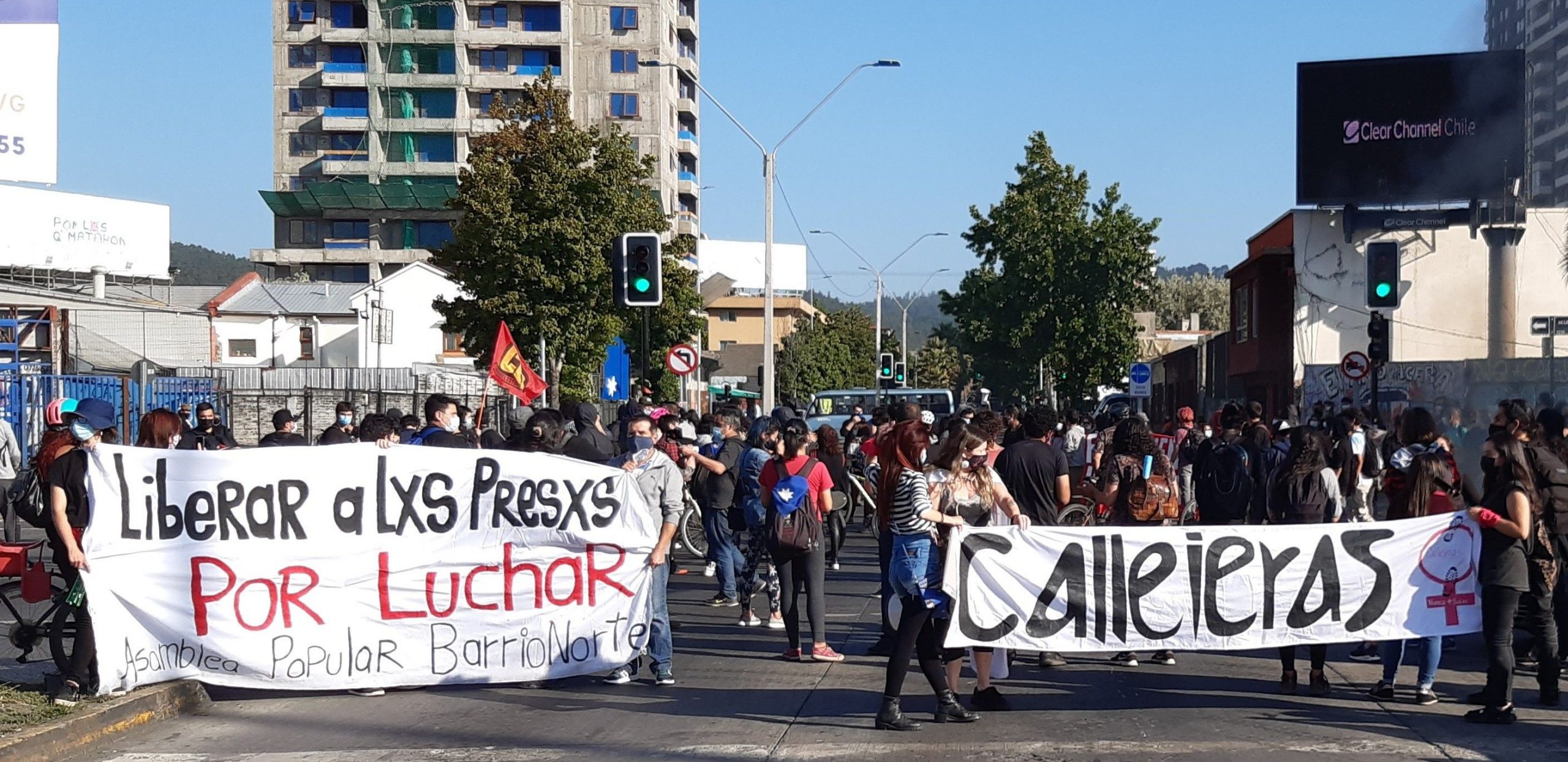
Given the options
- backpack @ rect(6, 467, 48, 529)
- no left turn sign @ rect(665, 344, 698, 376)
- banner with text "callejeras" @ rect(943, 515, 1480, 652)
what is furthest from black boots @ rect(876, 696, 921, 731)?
no left turn sign @ rect(665, 344, 698, 376)

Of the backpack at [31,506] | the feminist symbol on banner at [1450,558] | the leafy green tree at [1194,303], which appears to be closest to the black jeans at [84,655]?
the backpack at [31,506]

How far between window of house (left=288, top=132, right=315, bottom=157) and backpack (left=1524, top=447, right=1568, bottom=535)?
264 ft

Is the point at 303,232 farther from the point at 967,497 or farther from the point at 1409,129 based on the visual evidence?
the point at 967,497

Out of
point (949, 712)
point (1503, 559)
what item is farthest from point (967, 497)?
point (1503, 559)

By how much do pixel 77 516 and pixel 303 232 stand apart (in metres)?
77.9

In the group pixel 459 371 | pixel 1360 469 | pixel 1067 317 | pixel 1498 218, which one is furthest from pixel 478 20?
pixel 1360 469

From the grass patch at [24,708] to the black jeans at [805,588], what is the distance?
468 cm

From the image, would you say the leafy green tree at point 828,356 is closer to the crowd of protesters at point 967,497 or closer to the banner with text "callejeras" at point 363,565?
the crowd of protesters at point 967,497

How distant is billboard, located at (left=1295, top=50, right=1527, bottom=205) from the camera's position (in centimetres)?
4009

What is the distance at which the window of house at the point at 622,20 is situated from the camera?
79.9 meters

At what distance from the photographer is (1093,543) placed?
30.1ft

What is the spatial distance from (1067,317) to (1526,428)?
41256mm

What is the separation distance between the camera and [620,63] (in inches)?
3155

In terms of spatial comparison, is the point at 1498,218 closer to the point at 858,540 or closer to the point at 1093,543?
the point at 858,540
